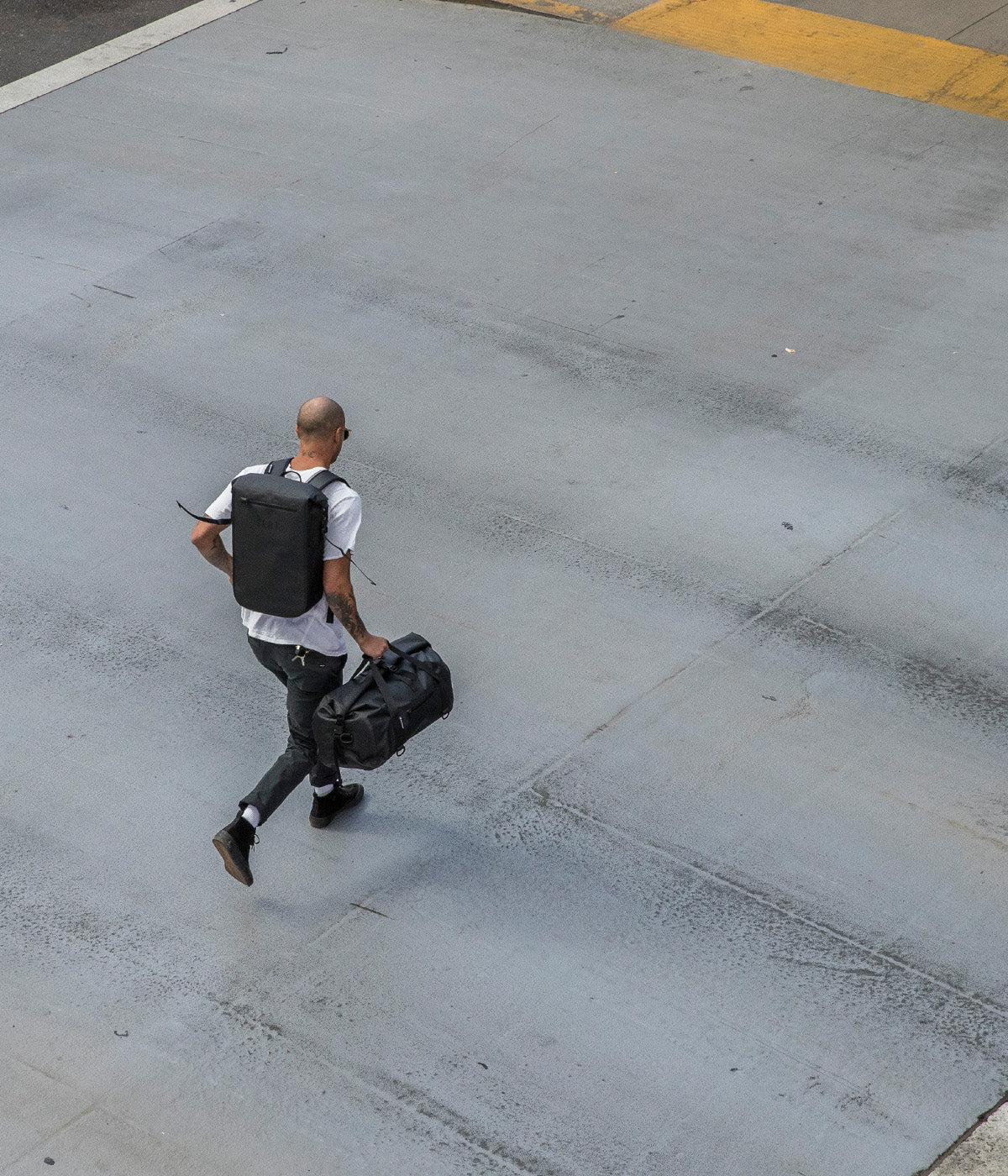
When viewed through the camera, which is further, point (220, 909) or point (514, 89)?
point (514, 89)

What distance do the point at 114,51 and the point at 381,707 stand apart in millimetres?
10349

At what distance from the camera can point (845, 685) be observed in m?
6.20

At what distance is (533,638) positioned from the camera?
21.4 feet

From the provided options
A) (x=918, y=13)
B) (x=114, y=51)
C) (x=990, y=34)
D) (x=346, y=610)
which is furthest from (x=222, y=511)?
(x=918, y=13)

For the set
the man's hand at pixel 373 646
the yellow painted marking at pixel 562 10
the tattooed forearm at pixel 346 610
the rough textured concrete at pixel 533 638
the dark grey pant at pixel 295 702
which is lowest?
the rough textured concrete at pixel 533 638

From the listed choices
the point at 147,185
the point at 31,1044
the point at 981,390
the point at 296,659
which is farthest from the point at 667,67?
the point at 31,1044

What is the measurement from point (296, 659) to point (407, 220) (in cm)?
592

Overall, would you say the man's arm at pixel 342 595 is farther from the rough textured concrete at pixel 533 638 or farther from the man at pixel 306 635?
the rough textured concrete at pixel 533 638

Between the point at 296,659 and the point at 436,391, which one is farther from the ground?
the point at 296,659

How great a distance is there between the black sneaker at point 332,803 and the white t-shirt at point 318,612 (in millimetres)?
683

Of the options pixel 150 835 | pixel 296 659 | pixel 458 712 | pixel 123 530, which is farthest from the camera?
pixel 123 530

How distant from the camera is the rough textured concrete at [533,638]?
461cm

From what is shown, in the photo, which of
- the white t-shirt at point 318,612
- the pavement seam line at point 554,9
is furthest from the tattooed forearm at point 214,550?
the pavement seam line at point 554,9

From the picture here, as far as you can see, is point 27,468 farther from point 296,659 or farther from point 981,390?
point 981,390
